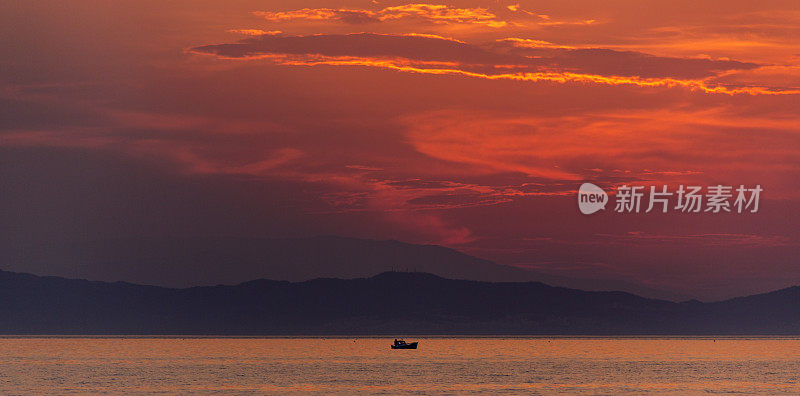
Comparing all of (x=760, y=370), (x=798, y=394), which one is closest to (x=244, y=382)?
(x=798, y=394)

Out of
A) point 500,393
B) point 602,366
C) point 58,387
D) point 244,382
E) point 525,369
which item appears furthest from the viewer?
point 602,366

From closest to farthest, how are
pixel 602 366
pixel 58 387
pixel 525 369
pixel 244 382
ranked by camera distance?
pixel 58 387, pixel 244 382, pixel 525 369, pixel 602 366

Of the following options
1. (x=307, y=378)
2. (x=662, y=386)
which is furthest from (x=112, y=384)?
(x=662, y=386)

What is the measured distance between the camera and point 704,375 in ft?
502

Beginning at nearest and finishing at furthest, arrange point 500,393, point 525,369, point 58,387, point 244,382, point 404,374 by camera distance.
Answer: point 500,393 < point 58,387 < point 244,382 < point 404,374 < point 525,369

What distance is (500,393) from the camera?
112 metres

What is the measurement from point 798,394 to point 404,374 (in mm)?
54534

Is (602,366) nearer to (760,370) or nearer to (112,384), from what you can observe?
(760,370)

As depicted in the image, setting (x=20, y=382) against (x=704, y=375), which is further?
(x=704, y=375)

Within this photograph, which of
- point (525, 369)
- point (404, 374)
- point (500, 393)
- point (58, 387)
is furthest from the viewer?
point (525, 369)

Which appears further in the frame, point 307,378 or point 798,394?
point 307,378

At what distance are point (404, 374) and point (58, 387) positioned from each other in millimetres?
48279

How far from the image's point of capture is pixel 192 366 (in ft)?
582

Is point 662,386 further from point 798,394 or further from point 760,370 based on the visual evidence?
point 760,370
